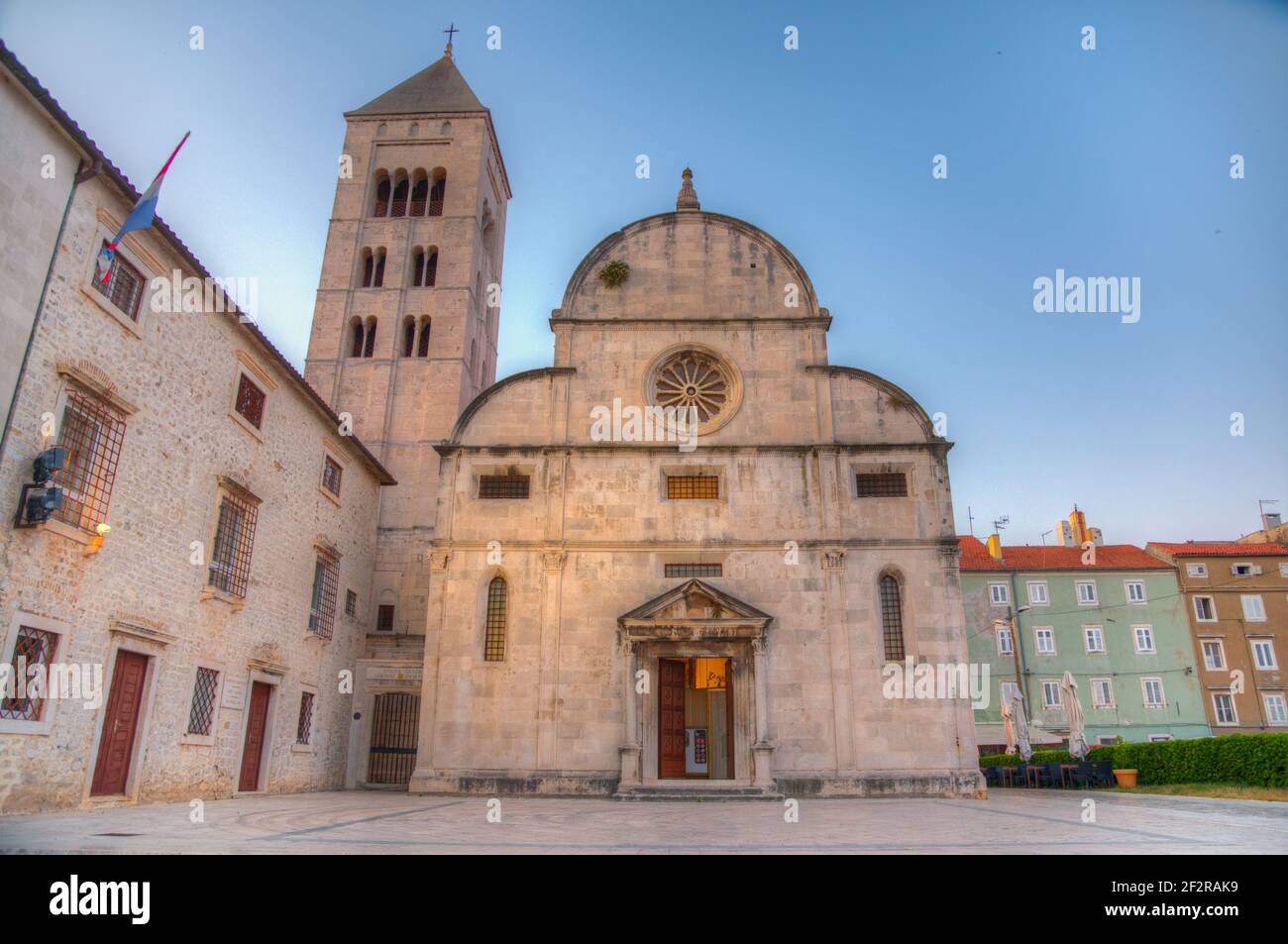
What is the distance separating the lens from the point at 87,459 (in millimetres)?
12359

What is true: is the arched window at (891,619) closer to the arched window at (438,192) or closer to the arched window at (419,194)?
the arched window at (438,192)

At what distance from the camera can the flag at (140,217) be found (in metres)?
12.3

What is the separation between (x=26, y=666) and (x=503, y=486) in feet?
39.6

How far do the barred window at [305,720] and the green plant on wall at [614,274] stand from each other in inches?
539

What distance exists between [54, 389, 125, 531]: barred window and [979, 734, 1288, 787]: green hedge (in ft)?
82.2

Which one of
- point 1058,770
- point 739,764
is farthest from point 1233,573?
point 739,764

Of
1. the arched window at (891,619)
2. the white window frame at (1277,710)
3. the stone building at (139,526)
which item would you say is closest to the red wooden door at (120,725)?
the stone building at (139,526)

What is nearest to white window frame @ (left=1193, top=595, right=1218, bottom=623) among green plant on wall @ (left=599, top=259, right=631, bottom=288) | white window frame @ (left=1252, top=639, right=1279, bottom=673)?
white window frame @ (left=1252, top=639, right=1279, bottom=673)

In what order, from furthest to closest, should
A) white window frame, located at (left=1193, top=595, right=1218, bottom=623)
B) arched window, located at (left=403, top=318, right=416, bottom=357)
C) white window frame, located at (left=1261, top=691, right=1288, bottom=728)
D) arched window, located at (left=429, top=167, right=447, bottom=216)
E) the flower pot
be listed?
white window frame, located at (left=1193, top=595, right=1218, bottom=623) → white window frame, located at (left=1261, top=691, right=1288, bottom=728) → arched window, located at (left=429, top=167, right=447, bottom=216) → arched window, located at (left=403, top=318, right=416, bottom=357) → the flower pot

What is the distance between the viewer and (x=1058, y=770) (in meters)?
24.0

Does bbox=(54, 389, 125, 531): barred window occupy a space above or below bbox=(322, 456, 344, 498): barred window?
below

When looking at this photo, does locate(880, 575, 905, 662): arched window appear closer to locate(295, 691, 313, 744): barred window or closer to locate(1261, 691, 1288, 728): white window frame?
locate(295, 691, 313, 744): barred window

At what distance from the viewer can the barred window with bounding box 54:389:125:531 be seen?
→ 39.1 feet
